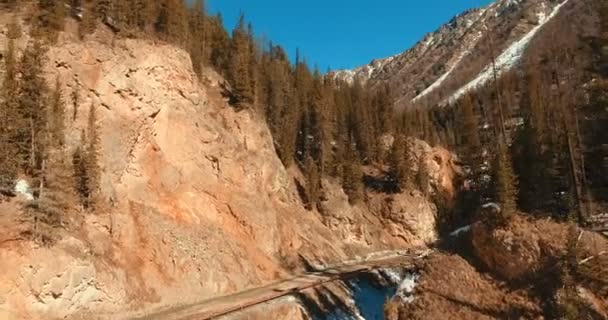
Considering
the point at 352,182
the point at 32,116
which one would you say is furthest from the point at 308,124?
the point at 32,116

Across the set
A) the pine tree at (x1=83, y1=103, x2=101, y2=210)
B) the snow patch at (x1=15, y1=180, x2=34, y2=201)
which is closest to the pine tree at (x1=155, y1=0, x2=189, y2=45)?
the pine tree at (x1=83, y1=103, x2=101, y2=210)

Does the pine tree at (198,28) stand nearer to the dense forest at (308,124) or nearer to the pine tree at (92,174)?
the dense forest at (308,124)

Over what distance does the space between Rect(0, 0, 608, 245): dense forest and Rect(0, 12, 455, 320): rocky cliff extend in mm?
1438

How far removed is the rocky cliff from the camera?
2484cm

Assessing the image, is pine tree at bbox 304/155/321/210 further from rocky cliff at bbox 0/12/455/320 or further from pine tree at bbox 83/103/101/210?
pine tree at bbox 83/103/101/210

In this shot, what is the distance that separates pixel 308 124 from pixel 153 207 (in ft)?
149

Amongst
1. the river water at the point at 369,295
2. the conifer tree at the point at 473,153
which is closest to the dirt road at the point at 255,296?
the river water at the point at 369,295

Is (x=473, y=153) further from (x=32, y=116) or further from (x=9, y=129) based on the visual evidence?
(x=9, y=129)

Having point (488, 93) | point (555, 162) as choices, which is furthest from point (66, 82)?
point (488, 93)

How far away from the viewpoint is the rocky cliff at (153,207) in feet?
81.5

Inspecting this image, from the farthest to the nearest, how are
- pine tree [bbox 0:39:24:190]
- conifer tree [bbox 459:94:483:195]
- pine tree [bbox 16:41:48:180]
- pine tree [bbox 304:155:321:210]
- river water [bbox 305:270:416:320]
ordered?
conifer tree [bbox 459:94:483:195], pine tree [bbox 304:155:321:210], pine tree [bbox 16:41:48:180], river water [bbox 305:270:416:320], pine tree [bbox 0:39:24:190]

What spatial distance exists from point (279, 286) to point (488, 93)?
114739 mm

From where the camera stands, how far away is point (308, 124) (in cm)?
7731

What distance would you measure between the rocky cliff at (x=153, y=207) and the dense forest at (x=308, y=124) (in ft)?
4.72
